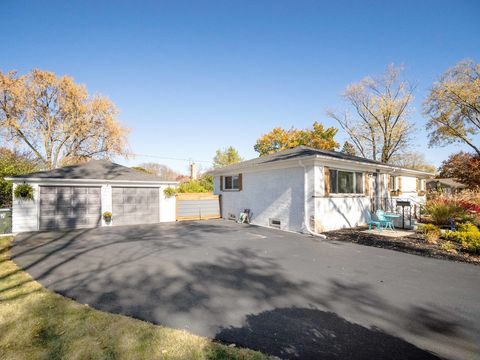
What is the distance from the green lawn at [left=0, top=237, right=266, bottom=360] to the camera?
2861 millimetres

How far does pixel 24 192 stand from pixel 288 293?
44.6ft

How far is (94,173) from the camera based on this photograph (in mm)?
14766

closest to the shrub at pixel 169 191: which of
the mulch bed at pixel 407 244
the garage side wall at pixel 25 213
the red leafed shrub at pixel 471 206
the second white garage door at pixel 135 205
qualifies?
the second white garage door at pixel 135 205

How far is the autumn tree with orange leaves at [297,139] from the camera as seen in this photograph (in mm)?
35000

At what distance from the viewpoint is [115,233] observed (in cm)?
1162

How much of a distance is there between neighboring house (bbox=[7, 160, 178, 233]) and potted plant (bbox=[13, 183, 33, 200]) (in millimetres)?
220

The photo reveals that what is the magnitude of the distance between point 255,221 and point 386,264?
8502 mm

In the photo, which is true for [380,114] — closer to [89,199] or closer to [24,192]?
[89,199]

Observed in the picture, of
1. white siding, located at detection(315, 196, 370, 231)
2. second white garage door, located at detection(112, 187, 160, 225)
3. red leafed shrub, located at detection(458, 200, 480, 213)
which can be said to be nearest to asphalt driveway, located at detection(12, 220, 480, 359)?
white siding, located at detection(315, 196, 370, 231)

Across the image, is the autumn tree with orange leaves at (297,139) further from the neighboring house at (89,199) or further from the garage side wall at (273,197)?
the neighboring house at (89,199)

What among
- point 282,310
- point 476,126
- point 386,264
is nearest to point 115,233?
point 282,310

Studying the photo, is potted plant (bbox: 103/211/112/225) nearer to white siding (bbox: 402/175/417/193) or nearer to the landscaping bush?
the landscaping bush

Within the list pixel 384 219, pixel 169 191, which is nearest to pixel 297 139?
pixel 169 191

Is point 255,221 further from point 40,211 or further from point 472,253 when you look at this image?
point 40,211
